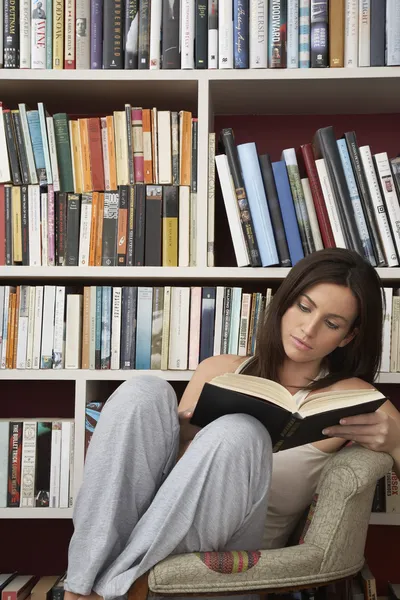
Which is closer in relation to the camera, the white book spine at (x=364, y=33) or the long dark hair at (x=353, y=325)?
the long dark hair at (x=353, y=325)

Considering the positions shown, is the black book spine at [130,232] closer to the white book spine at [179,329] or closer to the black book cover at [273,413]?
the white book spine at [179,329]

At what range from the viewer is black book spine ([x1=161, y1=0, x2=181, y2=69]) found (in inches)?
69.9

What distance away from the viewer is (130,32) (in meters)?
1.79

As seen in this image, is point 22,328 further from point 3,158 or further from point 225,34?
point 225,34

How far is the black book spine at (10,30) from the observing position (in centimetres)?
180

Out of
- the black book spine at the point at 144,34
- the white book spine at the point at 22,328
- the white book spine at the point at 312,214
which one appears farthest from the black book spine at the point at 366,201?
the white book spine at the point at 22,328

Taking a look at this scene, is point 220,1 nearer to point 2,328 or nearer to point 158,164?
point 158,164

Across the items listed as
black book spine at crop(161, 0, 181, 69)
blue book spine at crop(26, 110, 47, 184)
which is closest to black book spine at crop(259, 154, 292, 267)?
black book spine at crop(161, 0, 181, 69)

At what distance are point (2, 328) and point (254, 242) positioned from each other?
0.66 m

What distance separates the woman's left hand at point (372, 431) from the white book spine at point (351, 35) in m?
0.91

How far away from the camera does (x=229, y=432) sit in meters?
1.15

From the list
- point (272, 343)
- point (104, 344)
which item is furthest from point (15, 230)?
point (272, 343)

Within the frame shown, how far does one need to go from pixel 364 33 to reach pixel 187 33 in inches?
16.9

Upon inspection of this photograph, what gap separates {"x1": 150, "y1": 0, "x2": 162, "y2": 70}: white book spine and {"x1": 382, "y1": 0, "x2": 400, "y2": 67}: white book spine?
21.8 inches
